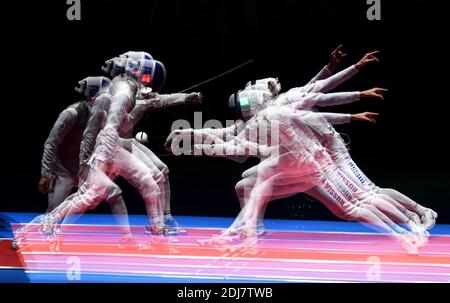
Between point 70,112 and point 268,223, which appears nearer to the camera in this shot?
point 70,112

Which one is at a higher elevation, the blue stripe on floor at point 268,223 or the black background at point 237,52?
the black background at point 237,52

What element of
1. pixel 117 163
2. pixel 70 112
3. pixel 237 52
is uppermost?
pixel 237 52

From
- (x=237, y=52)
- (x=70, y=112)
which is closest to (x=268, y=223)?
(x=237, y=52)

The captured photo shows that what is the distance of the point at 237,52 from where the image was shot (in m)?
5.72

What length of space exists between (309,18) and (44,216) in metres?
2.55

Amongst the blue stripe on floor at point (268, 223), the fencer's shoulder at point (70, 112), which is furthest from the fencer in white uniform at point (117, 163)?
the blue stripe on floor at point (268, 223)

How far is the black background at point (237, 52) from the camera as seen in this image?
5.61 m

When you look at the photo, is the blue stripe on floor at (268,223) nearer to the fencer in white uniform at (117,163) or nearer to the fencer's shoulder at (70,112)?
the fencer in white uniform at (117,163)

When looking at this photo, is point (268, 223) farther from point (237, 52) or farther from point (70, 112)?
point (70, 112)

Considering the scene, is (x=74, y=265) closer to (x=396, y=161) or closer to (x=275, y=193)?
(x=275, y=193)

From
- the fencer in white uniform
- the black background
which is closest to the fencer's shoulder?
the black background

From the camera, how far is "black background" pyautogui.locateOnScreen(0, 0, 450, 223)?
5.61m

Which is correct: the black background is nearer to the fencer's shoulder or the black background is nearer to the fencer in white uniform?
the fencer's shoulder

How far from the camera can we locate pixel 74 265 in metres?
4.65
